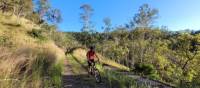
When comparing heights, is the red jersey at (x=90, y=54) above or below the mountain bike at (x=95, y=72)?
above

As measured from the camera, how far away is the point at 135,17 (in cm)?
7056

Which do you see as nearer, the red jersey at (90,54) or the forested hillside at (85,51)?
the forested hillside at (85,51)

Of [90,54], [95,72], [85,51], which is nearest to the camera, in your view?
[90,54]

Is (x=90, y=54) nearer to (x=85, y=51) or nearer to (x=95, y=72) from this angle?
(x=95, y=72)

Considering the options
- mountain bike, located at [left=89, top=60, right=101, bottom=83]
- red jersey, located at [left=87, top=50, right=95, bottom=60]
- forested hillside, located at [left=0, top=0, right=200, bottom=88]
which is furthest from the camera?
mountain bike, located at [left=89, top=60, right=101, bottom=83]

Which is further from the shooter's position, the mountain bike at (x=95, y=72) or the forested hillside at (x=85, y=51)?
the mountain bike at (x=95, y=72)

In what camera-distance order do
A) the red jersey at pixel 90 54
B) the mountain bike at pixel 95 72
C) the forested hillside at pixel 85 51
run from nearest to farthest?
1. the forested hillside at pixel 85 51
2. the red jersey at pixel 90 54
3. the mountain bike at pixel 95 72

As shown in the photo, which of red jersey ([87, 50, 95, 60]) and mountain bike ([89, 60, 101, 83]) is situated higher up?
red jersey ([87, 50, 95, 60])

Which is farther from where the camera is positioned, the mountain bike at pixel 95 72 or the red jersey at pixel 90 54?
the mountain bike at pixel 95 72

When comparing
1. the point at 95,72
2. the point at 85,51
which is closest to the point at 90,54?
the point at 95,72

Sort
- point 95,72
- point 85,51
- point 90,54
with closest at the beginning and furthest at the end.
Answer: point 90,54
point 95,72
point 85,51

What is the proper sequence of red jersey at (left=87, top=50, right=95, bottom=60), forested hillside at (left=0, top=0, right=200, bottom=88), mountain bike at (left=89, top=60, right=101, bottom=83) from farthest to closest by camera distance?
mountain bike at (left=89, top=60, right=101, bottom=83)
red jersey at (left=87, top=50, right=95, bottom=60)
forested hillside at (left=0, top=0, right=200, bottom=88)

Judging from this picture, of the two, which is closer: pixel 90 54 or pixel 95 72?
Answer: pixel 90 54

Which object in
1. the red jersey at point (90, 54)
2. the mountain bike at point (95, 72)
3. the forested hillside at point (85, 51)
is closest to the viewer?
the forested hillside at point (85, 51)
